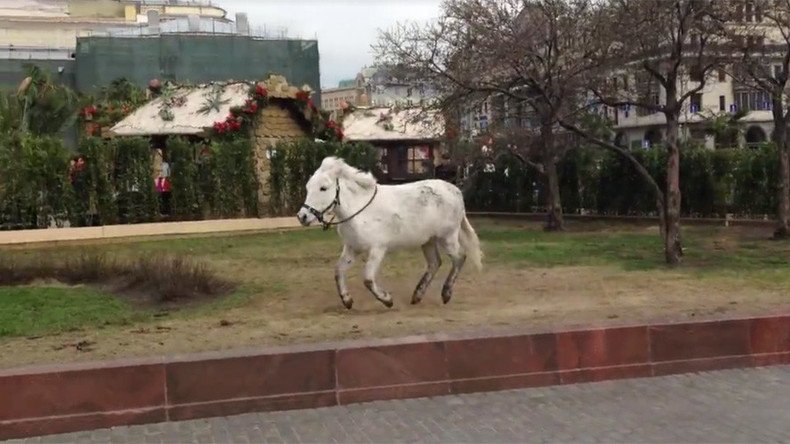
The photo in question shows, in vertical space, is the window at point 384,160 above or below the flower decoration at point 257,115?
below

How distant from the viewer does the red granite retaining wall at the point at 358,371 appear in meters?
6.34

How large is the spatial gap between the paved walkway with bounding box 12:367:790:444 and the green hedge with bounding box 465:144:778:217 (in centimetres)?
1550

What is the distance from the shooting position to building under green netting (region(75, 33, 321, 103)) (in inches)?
2162

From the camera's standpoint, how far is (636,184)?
80.1ft

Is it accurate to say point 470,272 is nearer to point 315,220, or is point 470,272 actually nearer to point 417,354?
point 315,220

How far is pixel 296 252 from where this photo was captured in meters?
17.1

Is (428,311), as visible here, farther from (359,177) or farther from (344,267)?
(359,177)

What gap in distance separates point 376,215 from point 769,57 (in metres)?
11.3

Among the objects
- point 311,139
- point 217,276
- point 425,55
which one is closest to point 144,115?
point 311,139

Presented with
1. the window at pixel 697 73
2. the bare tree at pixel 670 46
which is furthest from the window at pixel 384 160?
the window at pixel 697 73

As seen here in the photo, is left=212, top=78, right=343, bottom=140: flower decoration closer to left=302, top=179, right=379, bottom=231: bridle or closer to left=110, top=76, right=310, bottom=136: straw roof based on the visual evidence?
left=110, top=76, right=310, bottom=136: straw roof

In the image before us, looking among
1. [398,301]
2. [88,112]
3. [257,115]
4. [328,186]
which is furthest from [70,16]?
[328,186]

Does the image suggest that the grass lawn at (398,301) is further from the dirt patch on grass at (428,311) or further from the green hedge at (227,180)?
the green hedge at (227,180)

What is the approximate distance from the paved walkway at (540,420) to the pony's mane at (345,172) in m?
3.10
